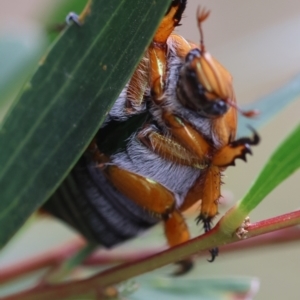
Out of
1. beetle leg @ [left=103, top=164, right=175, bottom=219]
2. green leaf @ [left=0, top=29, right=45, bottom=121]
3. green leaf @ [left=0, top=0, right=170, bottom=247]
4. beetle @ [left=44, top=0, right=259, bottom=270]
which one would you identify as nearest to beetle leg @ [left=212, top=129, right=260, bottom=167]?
beetle @ [left=44, top=0, right=259, bottom=270]

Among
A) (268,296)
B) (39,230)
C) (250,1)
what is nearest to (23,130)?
(39,230)

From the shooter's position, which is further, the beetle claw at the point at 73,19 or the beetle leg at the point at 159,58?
the beetle leg at the point at 159,58

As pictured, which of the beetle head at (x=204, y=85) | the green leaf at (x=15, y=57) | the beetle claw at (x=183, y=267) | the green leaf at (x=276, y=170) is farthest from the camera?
the green leaf at (x=15, y=57)

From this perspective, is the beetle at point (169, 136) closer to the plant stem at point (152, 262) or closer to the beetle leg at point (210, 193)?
the beetle leg at point (210, 193)

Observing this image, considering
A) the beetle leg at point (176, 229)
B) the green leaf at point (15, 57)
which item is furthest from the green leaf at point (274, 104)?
the green leaf at point (15, 57)

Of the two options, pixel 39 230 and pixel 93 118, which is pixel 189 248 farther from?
pixel 39 230
